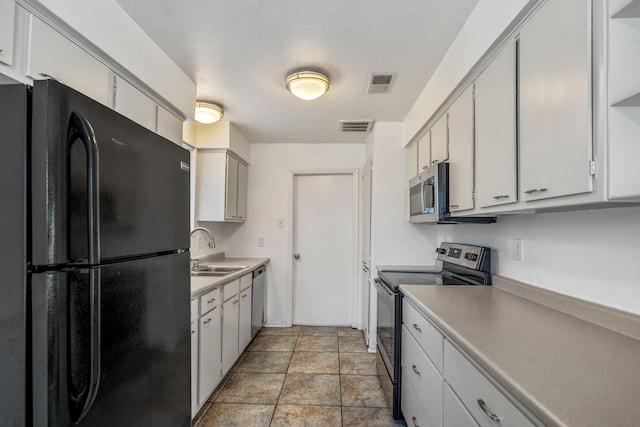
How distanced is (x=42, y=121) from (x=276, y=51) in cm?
145

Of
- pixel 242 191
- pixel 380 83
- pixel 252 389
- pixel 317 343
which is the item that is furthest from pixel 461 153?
pixel 242 191

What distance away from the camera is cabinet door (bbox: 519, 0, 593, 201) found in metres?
0.94

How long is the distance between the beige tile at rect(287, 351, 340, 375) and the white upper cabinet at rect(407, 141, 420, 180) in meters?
1.88

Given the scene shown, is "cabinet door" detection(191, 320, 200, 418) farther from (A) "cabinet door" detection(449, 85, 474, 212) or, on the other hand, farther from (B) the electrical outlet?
(B) the electrical outlet

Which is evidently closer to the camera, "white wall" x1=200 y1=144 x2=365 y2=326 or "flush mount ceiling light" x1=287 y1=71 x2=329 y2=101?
"flush mount ceiling light" x1=287 y1=71 x2=329 y2=101

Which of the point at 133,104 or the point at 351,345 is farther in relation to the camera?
the point at 351,345

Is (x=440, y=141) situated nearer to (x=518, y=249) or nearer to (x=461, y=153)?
(x=461, y=153)

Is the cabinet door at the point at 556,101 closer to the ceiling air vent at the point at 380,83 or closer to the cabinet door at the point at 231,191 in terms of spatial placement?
the ceiling air vent at the point at 380,83

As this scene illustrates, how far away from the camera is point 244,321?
300 cm

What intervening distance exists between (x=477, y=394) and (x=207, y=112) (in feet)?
8.87

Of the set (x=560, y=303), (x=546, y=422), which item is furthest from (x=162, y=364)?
(x=560, y=303)

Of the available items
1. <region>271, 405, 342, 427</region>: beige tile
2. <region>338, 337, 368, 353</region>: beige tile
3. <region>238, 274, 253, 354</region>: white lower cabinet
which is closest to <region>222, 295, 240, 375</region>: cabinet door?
<region>238, 274, 253, 354</region>: white lower cabinet

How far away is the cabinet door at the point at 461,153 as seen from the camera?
5.68ft

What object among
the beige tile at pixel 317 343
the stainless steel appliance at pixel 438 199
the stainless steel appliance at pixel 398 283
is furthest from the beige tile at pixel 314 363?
the stainless steel appliance at pixel 438 199
